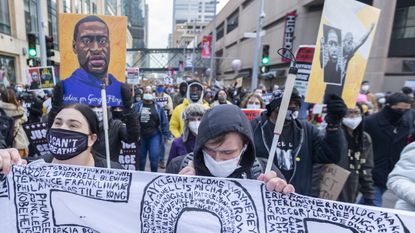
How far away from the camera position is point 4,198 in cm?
166

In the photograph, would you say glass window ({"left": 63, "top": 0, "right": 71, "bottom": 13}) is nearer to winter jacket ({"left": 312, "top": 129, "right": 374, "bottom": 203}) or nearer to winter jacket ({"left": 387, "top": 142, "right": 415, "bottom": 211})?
winter jacket ({"left": 312, "top": 129, "right": 374, "bottom": 203})

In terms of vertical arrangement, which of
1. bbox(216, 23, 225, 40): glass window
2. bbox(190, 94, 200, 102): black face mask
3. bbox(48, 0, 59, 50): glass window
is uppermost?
bbox(216, 23, 225, 40): glass window

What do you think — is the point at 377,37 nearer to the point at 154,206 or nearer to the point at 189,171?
the point at 189,171

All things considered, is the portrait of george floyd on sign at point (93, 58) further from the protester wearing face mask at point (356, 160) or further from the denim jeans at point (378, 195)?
the denim jeans at point (378, 195)

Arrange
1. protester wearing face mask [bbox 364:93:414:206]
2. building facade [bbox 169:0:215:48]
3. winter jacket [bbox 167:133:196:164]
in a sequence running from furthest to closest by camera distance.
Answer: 1. building facade [bbox 169:0:215:48]
2. protester wearing face mask [bbox 364:93:414:206]
3. winter jacket [bbox 167:133:196:164]

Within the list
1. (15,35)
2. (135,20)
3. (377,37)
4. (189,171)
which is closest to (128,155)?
(189,171)

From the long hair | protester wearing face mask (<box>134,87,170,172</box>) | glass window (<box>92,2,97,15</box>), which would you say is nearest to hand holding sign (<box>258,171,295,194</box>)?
protester wearing face mask (<box>134,87,170,172</box>)

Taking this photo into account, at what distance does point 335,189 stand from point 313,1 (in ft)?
75.0

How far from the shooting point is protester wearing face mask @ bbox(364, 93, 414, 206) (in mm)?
3457

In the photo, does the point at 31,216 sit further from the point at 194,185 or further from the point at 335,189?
the point at 335,189

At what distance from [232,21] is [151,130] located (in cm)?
4847

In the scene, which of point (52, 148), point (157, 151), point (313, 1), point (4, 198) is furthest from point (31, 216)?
point (313, 1)

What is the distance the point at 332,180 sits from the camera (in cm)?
264

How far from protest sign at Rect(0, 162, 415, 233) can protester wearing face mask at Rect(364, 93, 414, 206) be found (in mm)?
2435
